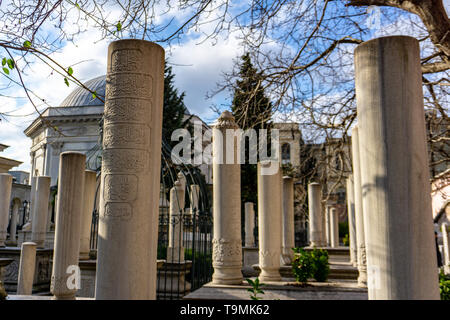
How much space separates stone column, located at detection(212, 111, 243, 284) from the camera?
757 cm

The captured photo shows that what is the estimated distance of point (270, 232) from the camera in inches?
350

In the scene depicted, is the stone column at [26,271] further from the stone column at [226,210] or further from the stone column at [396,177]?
the stone column at [396,177]

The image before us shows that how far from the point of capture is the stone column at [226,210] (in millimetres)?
7570

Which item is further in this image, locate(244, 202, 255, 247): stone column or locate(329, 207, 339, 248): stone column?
locate(329, 207, 339, 248): stone column

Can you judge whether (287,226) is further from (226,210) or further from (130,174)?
(130,174)

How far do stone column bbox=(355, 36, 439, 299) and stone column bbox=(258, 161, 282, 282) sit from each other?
5.64 metres

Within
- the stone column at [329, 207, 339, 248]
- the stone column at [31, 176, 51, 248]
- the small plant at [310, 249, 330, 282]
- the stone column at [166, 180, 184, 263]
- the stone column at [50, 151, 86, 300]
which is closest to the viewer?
the stone column at [50, 151, 86, 300]

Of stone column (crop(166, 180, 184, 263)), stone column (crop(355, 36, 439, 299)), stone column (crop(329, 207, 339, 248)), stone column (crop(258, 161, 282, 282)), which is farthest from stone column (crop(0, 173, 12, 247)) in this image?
stone column (crop(329, 207, 339, 248))

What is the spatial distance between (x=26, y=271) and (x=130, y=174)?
23.0 feet

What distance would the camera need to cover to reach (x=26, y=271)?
941 cm

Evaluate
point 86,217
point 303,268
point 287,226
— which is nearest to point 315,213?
point 287,226

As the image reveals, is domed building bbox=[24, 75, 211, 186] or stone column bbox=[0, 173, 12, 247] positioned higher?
domed building bbox=[24, 75, 211, 186]

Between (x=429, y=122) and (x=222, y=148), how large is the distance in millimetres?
5495

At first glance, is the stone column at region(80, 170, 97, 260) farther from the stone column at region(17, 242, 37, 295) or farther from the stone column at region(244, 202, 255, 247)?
the stone column at region(244, 202, 255, 247)
